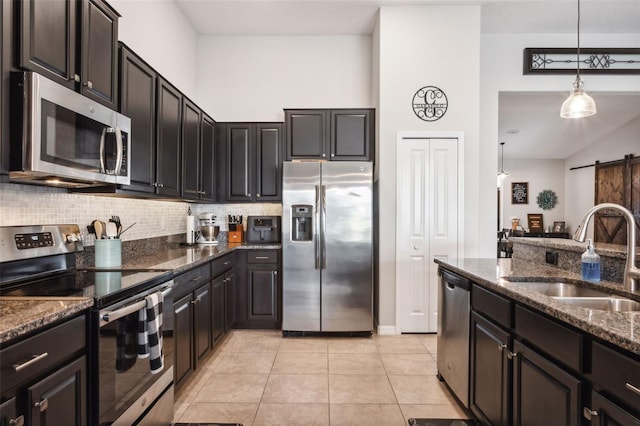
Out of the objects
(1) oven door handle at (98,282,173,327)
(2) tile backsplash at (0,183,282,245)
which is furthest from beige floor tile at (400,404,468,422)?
(2) tile backsplash at (0,183,282,245)

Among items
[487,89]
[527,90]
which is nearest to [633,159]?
[527,90]

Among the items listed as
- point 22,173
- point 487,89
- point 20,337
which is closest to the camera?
point 20,337

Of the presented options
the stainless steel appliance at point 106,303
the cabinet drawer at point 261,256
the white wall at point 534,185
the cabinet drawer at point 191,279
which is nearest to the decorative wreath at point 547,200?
the white wall at point 534,185

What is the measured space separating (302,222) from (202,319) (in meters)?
1.43

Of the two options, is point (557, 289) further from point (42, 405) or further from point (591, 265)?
point (42, 405)

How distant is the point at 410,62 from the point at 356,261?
2.26 meters

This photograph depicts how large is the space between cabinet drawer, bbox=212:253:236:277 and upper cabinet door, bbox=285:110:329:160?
1.30m

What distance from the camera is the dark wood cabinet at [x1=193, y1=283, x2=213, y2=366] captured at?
2.64 metres

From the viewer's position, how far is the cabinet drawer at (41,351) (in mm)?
1015

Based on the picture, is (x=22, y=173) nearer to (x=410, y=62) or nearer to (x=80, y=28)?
(x=80, y=28)

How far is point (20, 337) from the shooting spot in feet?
3.51

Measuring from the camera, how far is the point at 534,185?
30.4ft

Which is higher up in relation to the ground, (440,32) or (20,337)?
(440,32)

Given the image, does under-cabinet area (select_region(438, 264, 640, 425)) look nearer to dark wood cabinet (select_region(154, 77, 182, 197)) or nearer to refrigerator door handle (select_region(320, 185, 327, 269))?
refrigerator door handle (select_region(320, 185, 327, 269))
